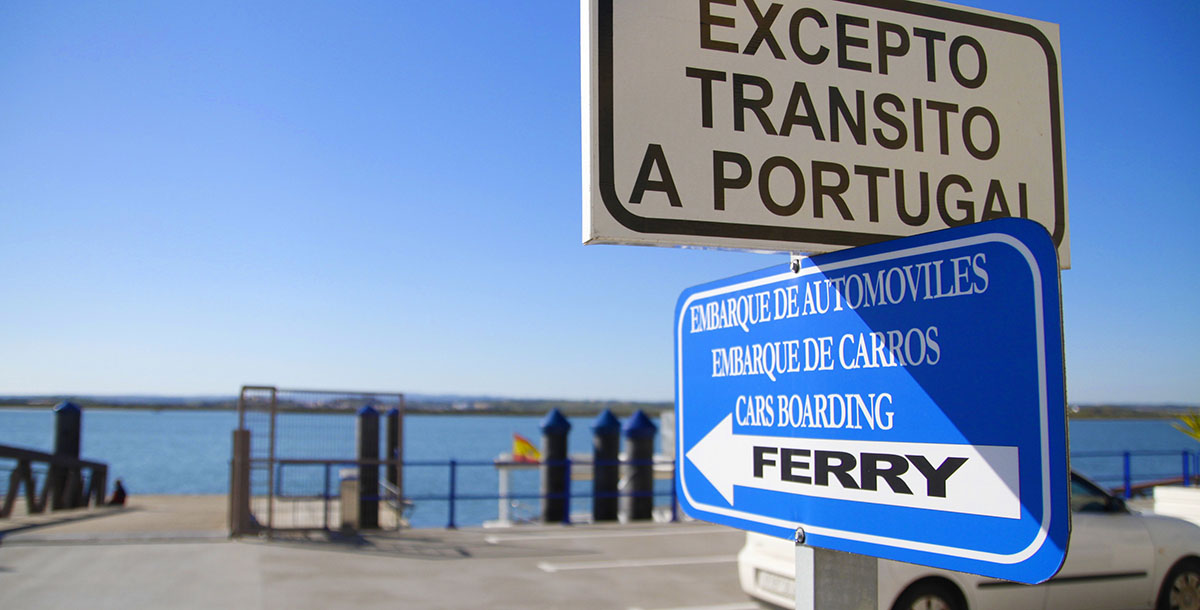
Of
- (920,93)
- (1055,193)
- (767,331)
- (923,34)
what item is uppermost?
(923,34)

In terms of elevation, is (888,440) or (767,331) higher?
(767,331)

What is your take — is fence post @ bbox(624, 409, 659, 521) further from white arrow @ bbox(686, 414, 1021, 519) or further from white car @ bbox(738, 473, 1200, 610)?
white arrow @ bbox(686, 414, 1021, 519)

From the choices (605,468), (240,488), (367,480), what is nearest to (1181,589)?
(605,468)

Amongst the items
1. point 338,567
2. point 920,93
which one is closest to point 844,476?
point 920,93

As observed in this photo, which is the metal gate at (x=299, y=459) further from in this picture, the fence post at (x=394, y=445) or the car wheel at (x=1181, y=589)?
the car wheel at (x=1181, y=589)

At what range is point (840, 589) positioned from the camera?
64.1 inches

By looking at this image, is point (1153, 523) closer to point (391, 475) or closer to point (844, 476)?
point (844, 476)

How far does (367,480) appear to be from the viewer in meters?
13.1

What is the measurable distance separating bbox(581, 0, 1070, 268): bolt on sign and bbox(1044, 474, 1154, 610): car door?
6521 millimetres

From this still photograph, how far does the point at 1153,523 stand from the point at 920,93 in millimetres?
7763

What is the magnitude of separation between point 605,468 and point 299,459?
192 inches

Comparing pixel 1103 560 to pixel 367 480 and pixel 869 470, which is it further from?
pixel 367 480

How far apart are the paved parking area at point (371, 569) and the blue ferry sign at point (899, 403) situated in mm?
7084

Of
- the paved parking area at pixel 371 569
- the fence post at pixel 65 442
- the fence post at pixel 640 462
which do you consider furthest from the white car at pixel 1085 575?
the fence post at pixel 65 442
